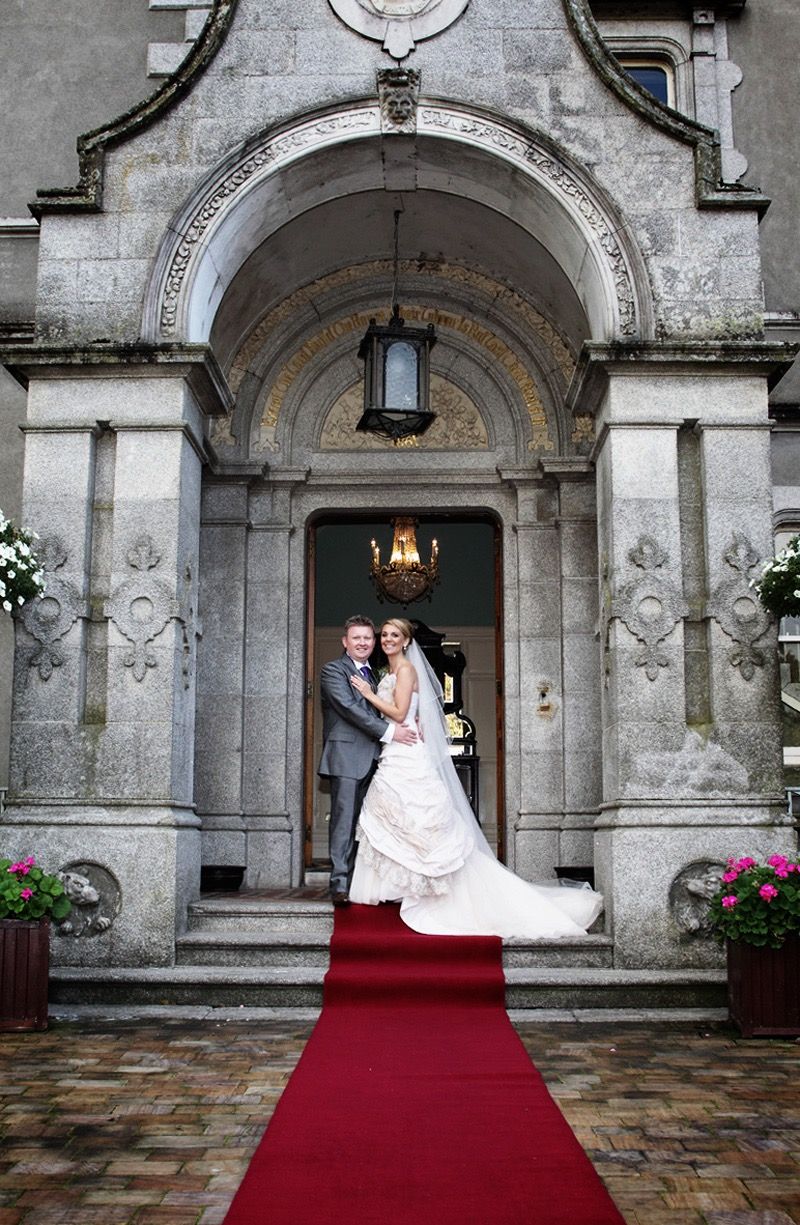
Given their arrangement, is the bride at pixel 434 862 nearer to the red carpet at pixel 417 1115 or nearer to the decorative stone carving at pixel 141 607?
the red carpet at pixel 417 1115

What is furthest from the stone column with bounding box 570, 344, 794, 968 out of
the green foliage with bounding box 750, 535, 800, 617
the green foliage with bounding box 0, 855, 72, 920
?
the green foliage with bounding box 0, 855, 72, 920

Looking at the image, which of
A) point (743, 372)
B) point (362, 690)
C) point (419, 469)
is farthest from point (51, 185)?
point (743, 372)

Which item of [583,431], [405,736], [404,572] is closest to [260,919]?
[405,736]

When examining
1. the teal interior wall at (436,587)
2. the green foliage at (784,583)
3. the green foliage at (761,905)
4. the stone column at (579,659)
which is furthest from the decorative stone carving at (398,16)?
the teal interior wall at (436,587)

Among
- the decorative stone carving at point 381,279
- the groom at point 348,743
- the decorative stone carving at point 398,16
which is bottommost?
the groom at point 348,743

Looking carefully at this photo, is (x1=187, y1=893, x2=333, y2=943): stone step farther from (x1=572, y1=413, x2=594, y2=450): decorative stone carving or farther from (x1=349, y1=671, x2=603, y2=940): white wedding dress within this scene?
(x1=572, y1=413, x2=594, y2=450): decorative stone carving

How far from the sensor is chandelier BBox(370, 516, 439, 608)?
48.0ft

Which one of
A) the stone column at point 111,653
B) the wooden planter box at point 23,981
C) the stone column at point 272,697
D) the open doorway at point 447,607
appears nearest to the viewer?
the wooden planter box at point 23,981

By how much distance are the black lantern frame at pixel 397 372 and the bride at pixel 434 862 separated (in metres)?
2.02

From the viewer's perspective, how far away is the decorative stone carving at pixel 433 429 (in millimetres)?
11250

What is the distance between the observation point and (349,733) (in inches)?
360

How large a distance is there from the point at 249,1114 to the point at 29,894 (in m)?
2.62

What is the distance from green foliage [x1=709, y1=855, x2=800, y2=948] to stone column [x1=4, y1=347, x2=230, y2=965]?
360 centimetres

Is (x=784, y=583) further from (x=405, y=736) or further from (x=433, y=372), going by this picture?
(x=433, y=372)
